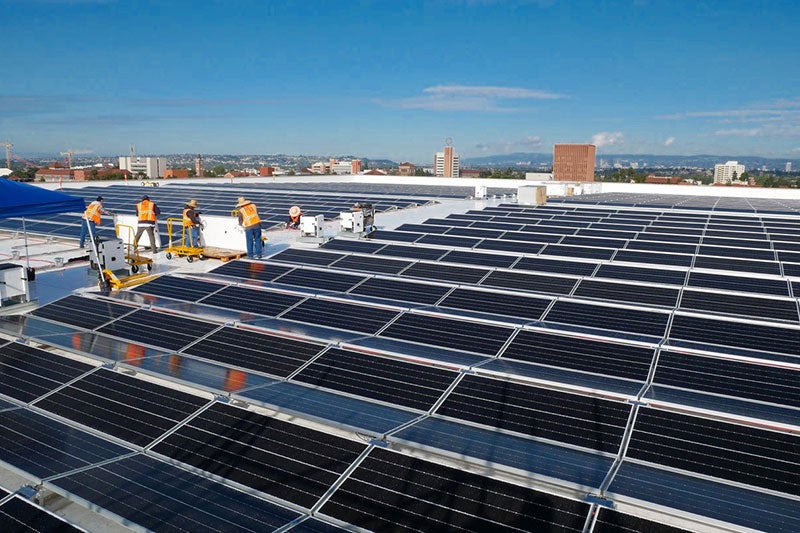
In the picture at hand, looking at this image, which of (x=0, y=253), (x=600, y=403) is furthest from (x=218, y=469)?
(x=0, y=253)

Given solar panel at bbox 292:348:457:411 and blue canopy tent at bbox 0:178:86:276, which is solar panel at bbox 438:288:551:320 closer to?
solar panel at bbox 292:348:457:411

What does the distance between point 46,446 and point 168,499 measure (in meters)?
2.29

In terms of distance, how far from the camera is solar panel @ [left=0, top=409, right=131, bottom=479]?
7020 millimetres

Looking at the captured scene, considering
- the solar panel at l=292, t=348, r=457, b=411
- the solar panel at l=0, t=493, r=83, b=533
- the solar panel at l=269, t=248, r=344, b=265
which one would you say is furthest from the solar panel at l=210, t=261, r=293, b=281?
the solar panel at l=0, t=493, r=83, b=533

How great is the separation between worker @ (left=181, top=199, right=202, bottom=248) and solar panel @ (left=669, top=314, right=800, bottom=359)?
14.9 m

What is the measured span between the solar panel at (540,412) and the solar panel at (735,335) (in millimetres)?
3639

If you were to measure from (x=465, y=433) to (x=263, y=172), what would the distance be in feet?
241

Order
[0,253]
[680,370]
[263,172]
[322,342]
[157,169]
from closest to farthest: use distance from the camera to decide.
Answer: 1. [680,370]
2. [322,342]
3. [0,253]
4. [263,172]
5. [157,169]

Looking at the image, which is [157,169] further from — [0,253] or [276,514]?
[276,514]

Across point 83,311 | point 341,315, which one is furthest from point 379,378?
point 83,311

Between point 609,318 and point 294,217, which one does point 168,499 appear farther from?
point 294,217

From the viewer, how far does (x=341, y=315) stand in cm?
1280

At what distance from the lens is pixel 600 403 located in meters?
8.56

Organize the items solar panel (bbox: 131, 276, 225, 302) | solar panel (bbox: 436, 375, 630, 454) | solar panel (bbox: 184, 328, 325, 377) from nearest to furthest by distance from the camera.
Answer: solar panel (bbox: 436, 375, 630, 454), solar panel (bbox: 184, 328, 325, 377), solar panel (bbox: 131, 276, 225, 302)
